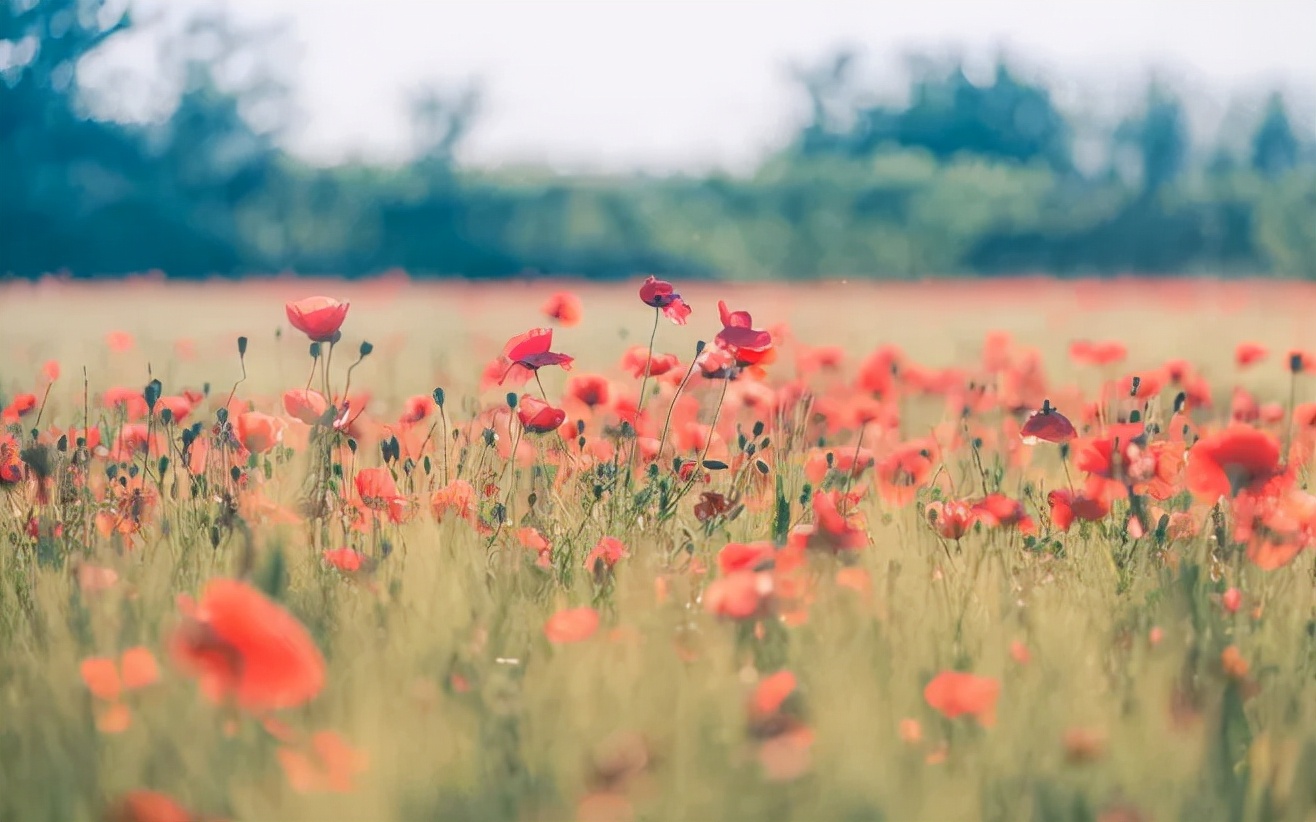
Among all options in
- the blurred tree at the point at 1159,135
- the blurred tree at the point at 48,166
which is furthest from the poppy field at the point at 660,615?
the blurred tree at the point at 1159,135

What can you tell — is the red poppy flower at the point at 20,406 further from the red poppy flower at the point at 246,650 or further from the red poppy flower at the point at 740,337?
the red poppy flower at the point at 246,650

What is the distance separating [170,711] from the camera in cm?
144

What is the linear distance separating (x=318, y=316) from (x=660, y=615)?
903 mm

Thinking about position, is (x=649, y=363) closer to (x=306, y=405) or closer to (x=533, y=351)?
(x=533, y=351)

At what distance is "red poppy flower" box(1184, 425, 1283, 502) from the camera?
192 centimetres

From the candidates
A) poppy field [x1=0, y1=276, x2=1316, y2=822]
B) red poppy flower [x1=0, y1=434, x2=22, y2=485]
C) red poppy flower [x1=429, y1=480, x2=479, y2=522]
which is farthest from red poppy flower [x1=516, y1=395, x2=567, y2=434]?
red poppy flower [x1=0, y1=434, x2=22, y2=485]

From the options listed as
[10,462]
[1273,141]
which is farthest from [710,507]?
[1273,141]

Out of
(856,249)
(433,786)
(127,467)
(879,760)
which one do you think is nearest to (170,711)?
(433,786)

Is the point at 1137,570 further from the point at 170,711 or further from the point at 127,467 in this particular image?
the point at 127,467

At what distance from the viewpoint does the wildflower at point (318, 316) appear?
88.2 inches

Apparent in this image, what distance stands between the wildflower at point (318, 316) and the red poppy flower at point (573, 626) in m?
0.82

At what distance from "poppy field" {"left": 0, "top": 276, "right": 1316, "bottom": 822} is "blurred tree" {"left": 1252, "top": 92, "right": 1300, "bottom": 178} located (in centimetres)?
4192

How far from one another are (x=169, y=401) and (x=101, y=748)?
5.12 ft

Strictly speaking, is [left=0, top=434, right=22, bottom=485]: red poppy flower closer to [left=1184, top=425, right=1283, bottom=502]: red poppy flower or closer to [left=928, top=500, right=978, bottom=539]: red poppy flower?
[left=928, top=500, right=978, bottom=539]: red poppy flower
